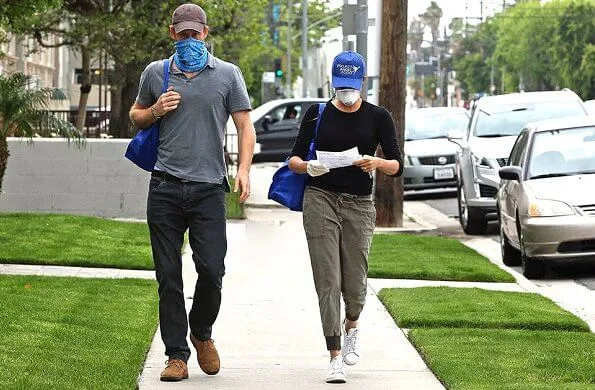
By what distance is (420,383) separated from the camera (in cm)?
839

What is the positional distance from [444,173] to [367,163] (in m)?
19.2

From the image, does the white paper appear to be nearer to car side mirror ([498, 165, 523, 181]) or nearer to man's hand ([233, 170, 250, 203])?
man's hand ([233, 170, 250, 203])

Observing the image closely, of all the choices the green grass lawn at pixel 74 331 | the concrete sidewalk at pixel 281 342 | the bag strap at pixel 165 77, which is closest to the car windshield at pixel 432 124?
the concrete sidewalk at pixel 281 342

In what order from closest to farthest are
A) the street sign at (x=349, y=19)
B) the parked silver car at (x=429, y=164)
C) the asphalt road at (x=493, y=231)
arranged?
the asphalt road at (x=493, y=231) → the street sign at (x=349, y=19) → the parked silver car at (x=429, y=164)

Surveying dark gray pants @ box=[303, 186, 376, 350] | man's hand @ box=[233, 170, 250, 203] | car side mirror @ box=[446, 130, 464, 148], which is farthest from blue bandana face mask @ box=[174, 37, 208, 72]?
car side mirror @ box=[446, 130, 464, 148]

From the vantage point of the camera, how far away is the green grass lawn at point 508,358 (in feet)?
27.0

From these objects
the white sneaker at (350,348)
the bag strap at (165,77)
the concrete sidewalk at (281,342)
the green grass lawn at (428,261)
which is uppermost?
the bag strap at (165,77)

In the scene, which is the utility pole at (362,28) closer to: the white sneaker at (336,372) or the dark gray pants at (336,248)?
the dark gray pants at (336,248)

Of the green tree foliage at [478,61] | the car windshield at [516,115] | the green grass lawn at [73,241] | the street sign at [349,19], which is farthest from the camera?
the green tree foliage at [478,61]

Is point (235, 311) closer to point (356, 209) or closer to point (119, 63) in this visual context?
point (356, 209)

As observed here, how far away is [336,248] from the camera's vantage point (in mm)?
8531

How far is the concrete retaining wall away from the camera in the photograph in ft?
67.5

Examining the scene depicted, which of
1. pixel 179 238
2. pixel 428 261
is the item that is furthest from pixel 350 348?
pixel 428 261

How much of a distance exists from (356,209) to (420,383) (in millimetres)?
1016
